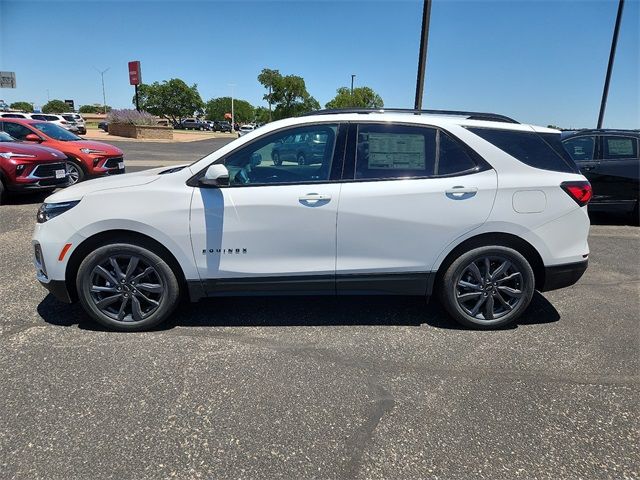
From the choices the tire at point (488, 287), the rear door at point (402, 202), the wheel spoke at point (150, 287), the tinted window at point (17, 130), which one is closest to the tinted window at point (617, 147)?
the tire at point (488, 287)

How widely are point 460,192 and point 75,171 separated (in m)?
9.44

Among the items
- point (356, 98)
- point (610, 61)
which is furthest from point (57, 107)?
point (610, 61)

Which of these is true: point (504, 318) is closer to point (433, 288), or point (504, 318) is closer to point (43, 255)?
point (433, 288)

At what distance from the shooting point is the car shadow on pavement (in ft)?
12.1

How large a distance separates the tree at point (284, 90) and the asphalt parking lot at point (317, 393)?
196 feet

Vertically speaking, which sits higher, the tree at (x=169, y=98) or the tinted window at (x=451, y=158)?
the tree at (x=169, y=98)

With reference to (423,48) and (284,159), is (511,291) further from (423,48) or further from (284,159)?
(423,48)

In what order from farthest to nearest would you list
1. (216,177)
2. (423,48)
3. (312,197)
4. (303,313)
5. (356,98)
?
1. (356,98)
2. (423,48)
3. (303,313)
4. (312,197)
5. (216,177)

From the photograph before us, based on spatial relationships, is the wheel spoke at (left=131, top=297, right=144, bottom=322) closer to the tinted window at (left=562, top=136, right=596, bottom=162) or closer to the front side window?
the front side window

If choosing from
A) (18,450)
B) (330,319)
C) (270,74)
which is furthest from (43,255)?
(270,74)

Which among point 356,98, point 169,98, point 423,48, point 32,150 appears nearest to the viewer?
point 32,150

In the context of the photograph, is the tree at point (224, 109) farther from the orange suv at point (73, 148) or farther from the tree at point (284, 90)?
the orange suv at point (73, 148)

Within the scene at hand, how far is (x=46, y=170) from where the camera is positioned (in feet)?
27.3

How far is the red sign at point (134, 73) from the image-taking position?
41.7m
